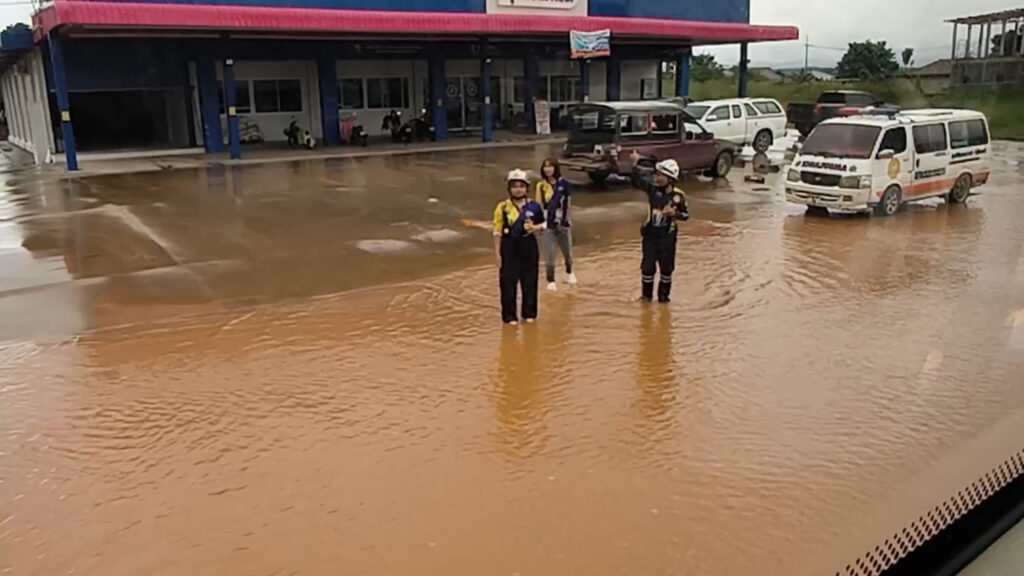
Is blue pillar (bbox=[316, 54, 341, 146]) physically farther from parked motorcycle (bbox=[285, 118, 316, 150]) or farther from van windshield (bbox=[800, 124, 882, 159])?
van windshield (bbox=[800, 124, 882, 159])

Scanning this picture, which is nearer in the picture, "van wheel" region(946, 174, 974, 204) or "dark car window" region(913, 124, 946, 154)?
"dark car window" region(913, 124, 946, 154)

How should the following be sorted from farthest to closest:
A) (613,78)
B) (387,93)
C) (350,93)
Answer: (613,78) → (387,93) → (350,93)

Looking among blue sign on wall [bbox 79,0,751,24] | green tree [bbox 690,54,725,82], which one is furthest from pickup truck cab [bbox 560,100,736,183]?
green tree [bbox 690,54,725,82]

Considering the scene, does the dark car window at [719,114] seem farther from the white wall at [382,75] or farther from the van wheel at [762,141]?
the white wall at [382,75]

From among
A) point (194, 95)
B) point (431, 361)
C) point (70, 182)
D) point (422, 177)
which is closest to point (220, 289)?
point (431, 361)

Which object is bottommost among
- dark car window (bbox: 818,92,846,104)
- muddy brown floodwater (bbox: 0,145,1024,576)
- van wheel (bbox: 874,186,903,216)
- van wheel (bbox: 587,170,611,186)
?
muddy brown floodwater (bbox: 0,145,1024,576)

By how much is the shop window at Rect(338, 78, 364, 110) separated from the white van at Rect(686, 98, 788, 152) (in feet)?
39.2

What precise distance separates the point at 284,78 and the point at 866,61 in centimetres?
4054

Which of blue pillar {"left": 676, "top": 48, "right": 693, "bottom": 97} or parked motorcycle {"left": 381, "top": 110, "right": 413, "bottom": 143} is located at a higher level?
blue pillar {"left": 676, "top": 48, "right": 693, "bottom": 97}

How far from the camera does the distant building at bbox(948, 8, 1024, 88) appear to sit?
3322 cm

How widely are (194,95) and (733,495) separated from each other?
83.1 ft

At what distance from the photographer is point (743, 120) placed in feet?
78.0

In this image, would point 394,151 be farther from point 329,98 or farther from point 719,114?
point 719,114

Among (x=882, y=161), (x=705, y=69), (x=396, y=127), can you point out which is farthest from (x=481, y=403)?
(x=705, y=69)
